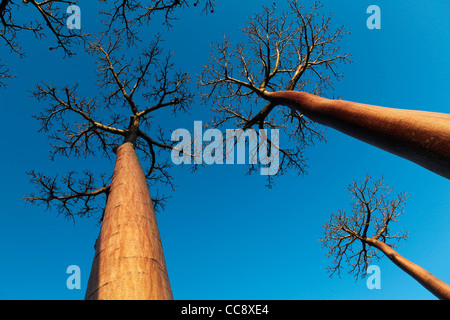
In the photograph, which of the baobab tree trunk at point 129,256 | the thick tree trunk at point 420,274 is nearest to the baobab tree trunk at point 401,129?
the baobab tree trunk at point 129,256

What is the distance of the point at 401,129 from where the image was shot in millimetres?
2049

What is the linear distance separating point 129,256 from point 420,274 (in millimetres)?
8251

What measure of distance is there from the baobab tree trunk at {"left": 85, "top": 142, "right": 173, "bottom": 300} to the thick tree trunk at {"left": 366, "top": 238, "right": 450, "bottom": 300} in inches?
276

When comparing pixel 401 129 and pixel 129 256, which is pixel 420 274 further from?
pixel 129 256

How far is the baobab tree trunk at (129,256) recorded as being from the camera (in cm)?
166

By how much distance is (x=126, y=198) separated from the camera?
2703 mm

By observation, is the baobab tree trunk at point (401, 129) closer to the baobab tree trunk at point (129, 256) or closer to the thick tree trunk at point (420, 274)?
the baobab tree trunk at point (129, 256)

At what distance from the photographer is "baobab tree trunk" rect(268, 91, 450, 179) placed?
5.78 feet

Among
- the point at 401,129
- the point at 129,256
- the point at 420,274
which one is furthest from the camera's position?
the point at 420,274

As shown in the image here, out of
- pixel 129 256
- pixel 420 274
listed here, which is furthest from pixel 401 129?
pixel 420 274
